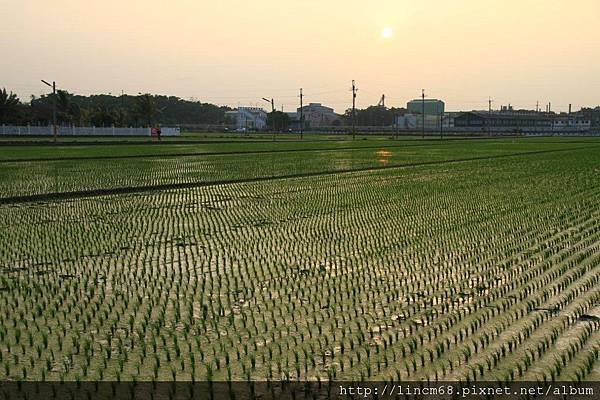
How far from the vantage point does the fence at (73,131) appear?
53.8 metres

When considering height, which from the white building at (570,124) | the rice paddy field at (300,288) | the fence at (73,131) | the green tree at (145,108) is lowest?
the rice paddy field at (300,288)

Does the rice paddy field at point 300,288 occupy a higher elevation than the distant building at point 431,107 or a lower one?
lower

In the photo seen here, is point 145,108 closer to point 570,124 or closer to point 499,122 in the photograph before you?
point 499,122

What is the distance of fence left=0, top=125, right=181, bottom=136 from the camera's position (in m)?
53.8

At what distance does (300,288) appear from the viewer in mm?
6531

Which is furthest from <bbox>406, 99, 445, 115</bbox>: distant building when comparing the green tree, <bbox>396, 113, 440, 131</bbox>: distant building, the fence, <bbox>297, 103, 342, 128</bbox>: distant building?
the fence

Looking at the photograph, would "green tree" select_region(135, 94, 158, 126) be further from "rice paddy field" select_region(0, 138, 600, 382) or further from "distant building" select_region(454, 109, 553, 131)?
"rice paddy field" select_region(0, 138, 600, 382)

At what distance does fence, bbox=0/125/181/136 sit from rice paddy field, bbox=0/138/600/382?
Answer: 43.3m

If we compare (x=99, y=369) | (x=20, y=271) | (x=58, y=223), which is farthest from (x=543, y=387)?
(x=58, y=223)

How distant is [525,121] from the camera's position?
116 m

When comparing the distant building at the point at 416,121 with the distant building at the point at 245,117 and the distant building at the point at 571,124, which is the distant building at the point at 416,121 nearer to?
the distant building at the point at 571,124

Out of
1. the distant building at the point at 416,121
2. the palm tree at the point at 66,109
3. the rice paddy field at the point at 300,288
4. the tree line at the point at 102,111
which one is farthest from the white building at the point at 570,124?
the rice paddy field at the point at 300,288

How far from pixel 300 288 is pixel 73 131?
185ft

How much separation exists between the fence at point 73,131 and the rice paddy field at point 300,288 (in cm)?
4331
